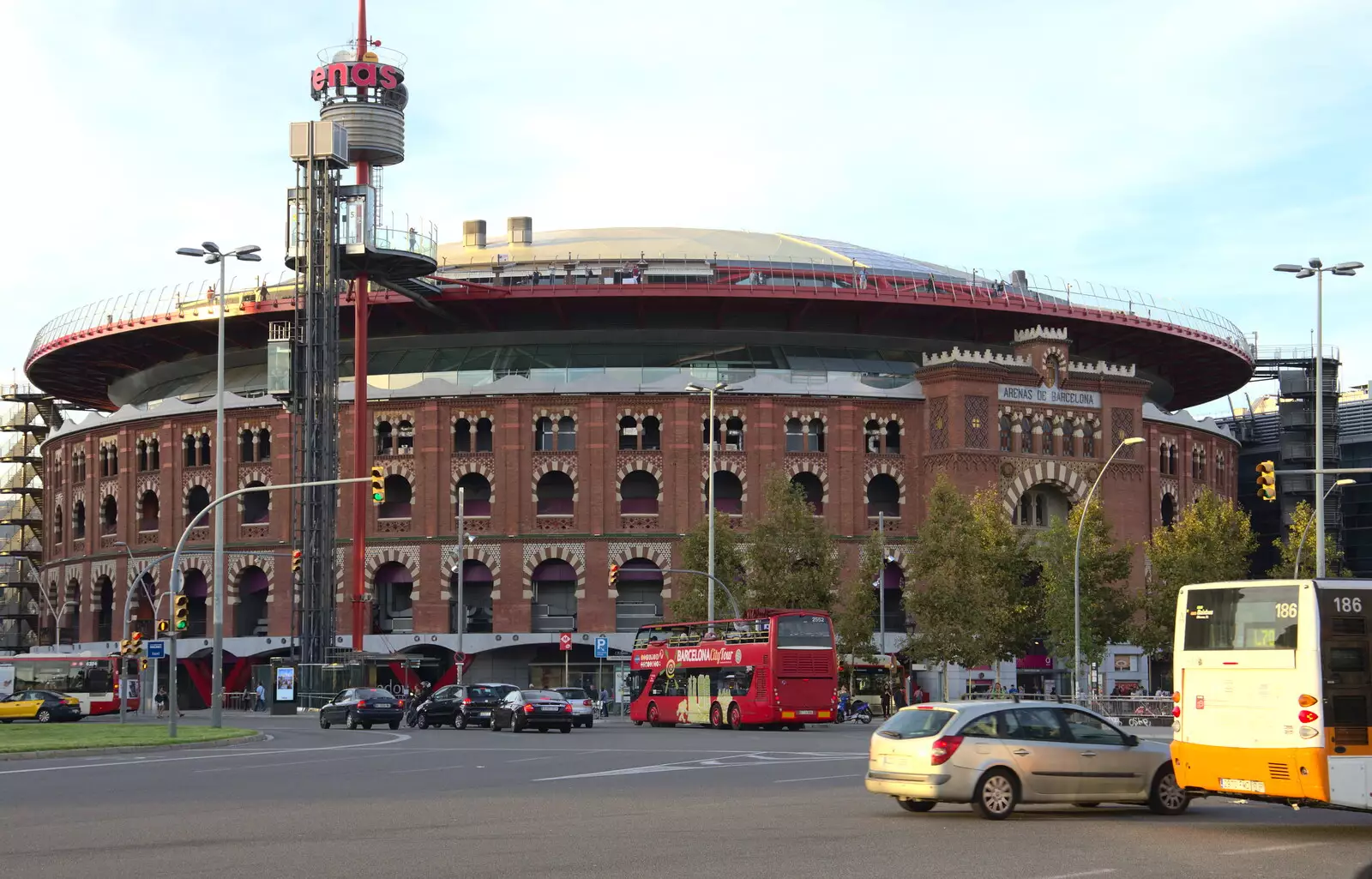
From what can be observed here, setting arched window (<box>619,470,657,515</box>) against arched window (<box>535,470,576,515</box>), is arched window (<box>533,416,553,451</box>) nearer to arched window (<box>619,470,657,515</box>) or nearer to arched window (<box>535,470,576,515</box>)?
arched window (<box>535,470,576,515</box>)

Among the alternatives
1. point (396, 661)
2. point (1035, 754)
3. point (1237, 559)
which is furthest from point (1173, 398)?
point (1035, 754)

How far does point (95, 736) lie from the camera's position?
42.6 m

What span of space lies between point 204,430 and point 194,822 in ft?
212

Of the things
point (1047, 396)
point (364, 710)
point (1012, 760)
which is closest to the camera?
point (1012, 760)

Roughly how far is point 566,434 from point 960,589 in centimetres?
2159

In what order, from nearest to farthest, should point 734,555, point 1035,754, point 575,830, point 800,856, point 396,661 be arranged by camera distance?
point 800,856
point 575,830
point 1035,754
point 734,555
point 396,661

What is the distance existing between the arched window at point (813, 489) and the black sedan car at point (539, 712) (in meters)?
29.9

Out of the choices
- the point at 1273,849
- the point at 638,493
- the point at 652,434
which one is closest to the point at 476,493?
the point at 638,493

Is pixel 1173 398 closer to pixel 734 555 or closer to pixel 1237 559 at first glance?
pixel 1237 559

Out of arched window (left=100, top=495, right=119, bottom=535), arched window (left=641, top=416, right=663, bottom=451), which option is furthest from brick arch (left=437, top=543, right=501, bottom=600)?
arched window (left=100, top=495, right=119, bottom=535)

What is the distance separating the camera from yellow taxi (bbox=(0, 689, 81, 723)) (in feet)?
213

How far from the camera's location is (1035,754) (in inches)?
822

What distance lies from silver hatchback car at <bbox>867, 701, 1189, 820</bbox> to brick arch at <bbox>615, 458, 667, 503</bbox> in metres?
55.3

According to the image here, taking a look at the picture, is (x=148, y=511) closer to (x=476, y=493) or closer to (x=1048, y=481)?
(x=476, y=493)
